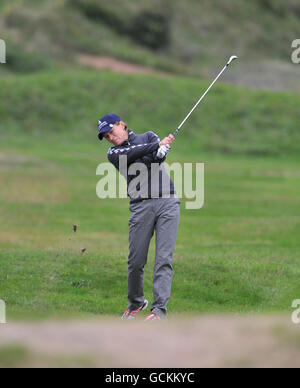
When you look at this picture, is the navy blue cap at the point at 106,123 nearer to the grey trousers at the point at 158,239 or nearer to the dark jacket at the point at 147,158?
the dark jacket at the point at 147,158

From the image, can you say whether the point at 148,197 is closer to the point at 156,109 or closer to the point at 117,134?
the point at 117,134

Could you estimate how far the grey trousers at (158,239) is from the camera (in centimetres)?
1025

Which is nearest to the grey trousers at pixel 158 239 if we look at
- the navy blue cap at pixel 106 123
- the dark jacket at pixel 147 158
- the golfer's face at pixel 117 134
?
the dark jacket at pixel 147 158

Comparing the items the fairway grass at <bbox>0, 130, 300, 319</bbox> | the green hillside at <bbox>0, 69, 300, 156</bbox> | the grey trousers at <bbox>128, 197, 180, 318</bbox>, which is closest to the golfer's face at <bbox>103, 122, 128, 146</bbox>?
the grey trousers at <bbox>128, 197, 180, 318</bbox>

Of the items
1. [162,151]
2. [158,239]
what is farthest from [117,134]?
[158,239]

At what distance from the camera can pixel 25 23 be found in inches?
2489

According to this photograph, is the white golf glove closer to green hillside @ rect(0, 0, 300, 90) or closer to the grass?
the grass

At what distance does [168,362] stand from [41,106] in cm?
4444

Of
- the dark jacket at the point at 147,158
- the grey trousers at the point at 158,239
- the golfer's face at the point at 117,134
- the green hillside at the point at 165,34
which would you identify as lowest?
the grey trousers at the point at 158,239

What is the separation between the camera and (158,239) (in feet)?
34.0

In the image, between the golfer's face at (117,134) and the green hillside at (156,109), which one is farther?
the green hillside at (156,109)

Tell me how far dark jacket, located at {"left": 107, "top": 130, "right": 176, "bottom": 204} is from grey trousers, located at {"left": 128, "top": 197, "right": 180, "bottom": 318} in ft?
0.39

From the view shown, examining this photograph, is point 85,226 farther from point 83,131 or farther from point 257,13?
point 257,13
